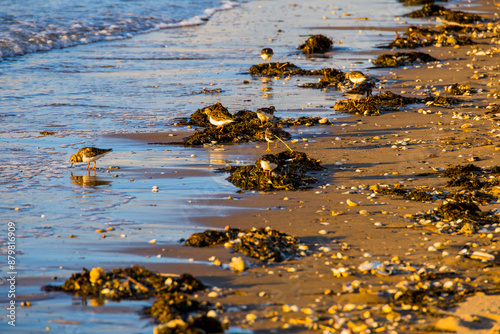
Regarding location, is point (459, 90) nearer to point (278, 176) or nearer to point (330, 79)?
point (330, 79)

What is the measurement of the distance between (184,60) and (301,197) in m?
9.74

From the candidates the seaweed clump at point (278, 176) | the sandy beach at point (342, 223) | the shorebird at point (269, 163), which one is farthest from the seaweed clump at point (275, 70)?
the shorebird at point (269, 163)

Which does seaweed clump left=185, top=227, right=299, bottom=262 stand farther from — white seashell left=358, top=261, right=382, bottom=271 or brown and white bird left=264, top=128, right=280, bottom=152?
brown and white bird left=264, top=128, right=280, bottom=152

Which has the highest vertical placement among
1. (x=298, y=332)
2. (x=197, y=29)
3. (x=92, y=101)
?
(x=197, y=29)

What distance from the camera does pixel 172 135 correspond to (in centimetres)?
910

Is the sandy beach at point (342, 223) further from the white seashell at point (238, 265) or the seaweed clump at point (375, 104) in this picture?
the seaweed clump at point (375, 104)

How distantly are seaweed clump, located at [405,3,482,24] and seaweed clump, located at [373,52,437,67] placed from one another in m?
6.82

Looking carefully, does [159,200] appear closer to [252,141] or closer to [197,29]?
[252,141]

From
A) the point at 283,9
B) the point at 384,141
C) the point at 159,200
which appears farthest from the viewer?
the point at 283,9

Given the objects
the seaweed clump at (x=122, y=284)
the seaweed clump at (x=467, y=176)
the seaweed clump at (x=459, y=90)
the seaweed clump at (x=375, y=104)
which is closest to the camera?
the seaweed clump at (x=122, y=284)

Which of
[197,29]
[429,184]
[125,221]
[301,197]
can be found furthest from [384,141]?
[197,29]

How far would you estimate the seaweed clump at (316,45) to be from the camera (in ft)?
53.1

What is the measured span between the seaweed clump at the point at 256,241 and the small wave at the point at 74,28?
1221 cm

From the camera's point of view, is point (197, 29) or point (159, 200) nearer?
point (159, 200)
